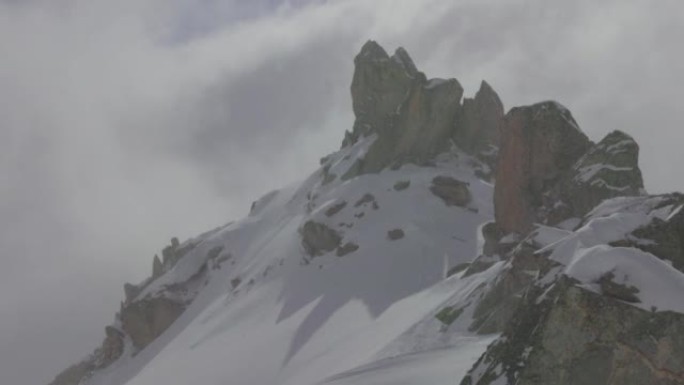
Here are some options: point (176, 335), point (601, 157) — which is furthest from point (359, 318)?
point (176, 335)

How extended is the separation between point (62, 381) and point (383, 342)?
2938 inches

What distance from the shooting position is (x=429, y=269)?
64625mm

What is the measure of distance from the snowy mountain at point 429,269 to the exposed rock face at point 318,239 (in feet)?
0.53

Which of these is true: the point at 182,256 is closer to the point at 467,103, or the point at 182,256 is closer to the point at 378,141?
the point at 378,141

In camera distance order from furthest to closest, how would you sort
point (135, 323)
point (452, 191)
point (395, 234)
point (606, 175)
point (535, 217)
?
point (135, 323)
point (452, 191)
point (395, 234)
point (535, 217)
point (606, 175)

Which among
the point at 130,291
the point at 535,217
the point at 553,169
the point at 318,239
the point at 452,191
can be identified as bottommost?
the point at 535,217

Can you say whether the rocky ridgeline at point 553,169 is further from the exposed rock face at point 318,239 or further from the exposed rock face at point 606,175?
the exposed rock face at point 318,239

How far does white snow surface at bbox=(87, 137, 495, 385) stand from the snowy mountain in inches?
9.0

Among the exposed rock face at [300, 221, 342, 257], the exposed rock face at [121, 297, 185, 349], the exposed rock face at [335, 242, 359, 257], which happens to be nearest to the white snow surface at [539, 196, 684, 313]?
the exposed rock face at [335, 242, 359, 257]

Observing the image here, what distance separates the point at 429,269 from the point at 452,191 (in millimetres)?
13058

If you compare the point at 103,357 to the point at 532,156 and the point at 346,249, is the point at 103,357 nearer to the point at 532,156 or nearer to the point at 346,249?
the point at 346,249

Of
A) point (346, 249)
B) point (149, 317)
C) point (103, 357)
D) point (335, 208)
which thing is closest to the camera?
point (346, 249)

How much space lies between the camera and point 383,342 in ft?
135

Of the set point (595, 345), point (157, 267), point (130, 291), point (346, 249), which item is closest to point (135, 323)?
point (130, 291)
